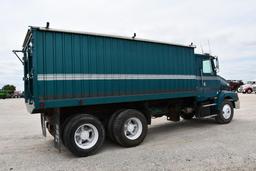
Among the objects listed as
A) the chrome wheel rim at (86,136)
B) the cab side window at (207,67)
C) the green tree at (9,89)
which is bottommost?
the chrome wheel rim at (86,136)

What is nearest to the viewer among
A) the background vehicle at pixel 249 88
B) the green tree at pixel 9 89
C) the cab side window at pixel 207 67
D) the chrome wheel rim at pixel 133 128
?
the chrome wheel rim at pixel 133 128

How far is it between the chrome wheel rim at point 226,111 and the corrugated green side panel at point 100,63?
2261 millimetres

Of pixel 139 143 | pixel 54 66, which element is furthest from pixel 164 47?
pixel 54 66

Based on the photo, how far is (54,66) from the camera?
17.3ft

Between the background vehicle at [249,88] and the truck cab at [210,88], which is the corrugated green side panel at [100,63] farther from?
the background vehicle at [249,88]

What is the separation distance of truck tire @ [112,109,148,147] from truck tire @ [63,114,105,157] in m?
0.47

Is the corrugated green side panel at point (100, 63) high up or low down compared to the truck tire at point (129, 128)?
up

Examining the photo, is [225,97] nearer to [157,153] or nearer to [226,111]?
[226,111]

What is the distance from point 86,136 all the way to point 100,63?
74.4 inches

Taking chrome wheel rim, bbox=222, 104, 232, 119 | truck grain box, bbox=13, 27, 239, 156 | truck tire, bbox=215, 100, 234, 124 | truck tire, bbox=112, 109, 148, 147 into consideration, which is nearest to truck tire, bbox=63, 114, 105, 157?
truck grain box, bbox=13, 27, 239, 156

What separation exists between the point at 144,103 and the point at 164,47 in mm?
1885

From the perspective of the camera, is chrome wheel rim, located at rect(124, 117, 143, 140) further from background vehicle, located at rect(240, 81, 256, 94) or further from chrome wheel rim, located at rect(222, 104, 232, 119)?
background vehicle, located at rect(240, 81, 256, 94)

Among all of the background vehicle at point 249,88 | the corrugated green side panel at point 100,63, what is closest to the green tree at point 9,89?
the background vehicle at point 249,88

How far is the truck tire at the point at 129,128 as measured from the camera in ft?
19.7
